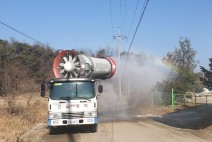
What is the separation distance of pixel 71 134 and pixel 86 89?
214 cm

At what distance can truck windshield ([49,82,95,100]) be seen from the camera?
17.1m

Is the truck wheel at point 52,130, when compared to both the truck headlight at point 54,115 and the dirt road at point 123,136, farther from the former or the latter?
the truck headlight at point 54,115

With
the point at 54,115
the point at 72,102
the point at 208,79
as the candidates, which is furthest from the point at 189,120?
the point at 208,79

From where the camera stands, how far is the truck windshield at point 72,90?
1714cm

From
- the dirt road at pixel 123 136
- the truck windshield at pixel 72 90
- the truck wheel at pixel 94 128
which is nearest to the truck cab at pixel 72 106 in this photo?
the truck windshield at pixel 72 90

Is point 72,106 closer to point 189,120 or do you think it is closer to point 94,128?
point 94,128

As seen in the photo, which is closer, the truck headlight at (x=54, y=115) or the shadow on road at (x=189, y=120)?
the truck headlight at (x=54, y=115)

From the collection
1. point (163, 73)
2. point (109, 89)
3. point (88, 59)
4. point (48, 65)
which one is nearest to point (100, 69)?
point (88, 59)

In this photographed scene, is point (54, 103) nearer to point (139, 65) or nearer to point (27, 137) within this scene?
point (27, 137)

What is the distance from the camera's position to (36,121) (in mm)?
23250

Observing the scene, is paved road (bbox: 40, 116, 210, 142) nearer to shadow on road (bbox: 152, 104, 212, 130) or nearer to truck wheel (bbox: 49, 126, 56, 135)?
truck wheel (bbox: 49, 126, 56, 135)

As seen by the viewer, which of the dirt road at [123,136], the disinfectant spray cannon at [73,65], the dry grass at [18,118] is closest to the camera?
the dirt road at [123,136]

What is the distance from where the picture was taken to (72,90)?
56.7ft

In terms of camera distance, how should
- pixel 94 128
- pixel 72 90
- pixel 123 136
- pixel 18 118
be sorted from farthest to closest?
pixel 18 118, pixel 94 128, pixel 72 90, pixel 123 136
